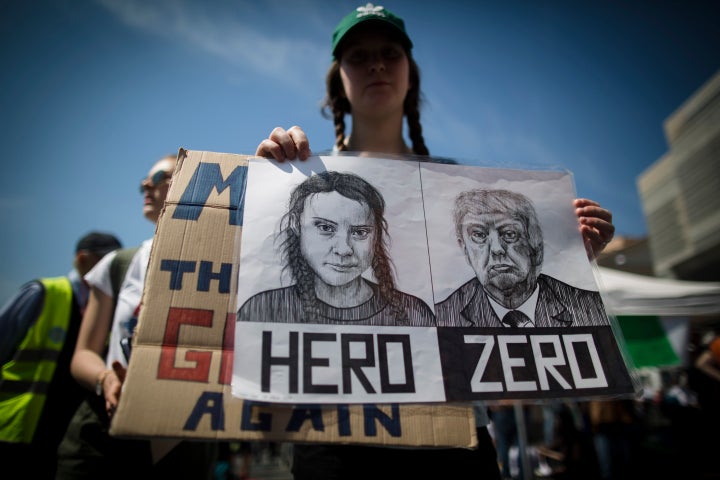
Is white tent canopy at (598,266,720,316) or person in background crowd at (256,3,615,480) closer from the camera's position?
person in background crowd at (256,3,615,480)

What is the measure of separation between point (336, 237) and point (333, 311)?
0.55 feet

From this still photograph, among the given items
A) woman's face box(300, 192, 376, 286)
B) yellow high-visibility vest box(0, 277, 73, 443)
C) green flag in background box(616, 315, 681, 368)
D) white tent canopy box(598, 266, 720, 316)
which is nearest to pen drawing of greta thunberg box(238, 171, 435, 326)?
woman's face box(300, 192, 376, 286)

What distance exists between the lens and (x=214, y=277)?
32.1 inches

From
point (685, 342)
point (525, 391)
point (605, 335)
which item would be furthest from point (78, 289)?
point (685, 342)

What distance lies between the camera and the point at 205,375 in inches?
28.8

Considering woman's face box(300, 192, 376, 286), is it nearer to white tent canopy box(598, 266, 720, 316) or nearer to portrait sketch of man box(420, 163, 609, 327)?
portrait sketch of man box(420, 163, 609, 327)

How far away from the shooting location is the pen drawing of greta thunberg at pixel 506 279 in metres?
0.86

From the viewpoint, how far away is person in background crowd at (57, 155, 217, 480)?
3.75 feet

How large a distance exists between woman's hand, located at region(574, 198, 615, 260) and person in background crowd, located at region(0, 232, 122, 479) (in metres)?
2.00

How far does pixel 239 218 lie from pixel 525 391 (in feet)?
2.29

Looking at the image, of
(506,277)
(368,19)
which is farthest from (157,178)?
(506,277)

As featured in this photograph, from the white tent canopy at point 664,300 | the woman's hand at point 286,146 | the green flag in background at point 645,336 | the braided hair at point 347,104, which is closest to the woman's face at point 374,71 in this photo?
the braided hair at point 347,104

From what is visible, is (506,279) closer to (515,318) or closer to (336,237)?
(515,318)

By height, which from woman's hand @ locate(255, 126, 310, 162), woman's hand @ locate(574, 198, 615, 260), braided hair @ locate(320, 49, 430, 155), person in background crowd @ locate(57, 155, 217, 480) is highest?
braided hair @ locate(320, 49, 430, 155)
